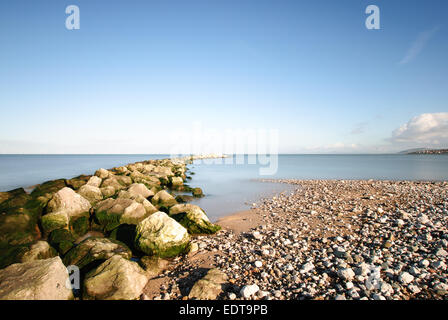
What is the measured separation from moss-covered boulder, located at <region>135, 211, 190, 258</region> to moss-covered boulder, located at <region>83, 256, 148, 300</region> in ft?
4.88

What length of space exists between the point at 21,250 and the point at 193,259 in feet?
15.4

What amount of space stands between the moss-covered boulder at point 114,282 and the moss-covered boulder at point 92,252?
3.04 feet

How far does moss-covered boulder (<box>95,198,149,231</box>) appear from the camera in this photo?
8.95 metres

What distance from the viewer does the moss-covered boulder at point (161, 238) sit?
21.4ft

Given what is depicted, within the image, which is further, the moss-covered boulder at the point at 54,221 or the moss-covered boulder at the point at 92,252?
the moss-covered boulder at the point at 54,221

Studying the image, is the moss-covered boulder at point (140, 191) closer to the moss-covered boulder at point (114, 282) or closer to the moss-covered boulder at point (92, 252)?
the moss-covered boulder at point (92, 252)

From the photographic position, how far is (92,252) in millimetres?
5879

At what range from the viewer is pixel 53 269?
4508 millimetres

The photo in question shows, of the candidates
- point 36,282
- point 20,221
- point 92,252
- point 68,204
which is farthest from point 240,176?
point 36,282

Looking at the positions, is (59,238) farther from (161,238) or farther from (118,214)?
(161,238)

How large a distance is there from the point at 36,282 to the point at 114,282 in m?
1.41

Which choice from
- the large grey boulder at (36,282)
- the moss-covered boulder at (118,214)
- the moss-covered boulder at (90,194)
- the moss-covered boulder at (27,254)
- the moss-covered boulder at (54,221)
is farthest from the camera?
the moss-covered boulder at (90,194)

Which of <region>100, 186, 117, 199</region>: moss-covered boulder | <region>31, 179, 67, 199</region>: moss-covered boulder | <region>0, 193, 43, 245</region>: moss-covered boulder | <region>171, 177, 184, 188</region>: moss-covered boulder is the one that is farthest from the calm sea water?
<region>31, 179, 67, 199</region>: moss-covered boulder

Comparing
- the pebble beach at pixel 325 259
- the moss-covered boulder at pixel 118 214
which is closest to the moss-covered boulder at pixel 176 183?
the moss-covered boulder at pixel 118 214
